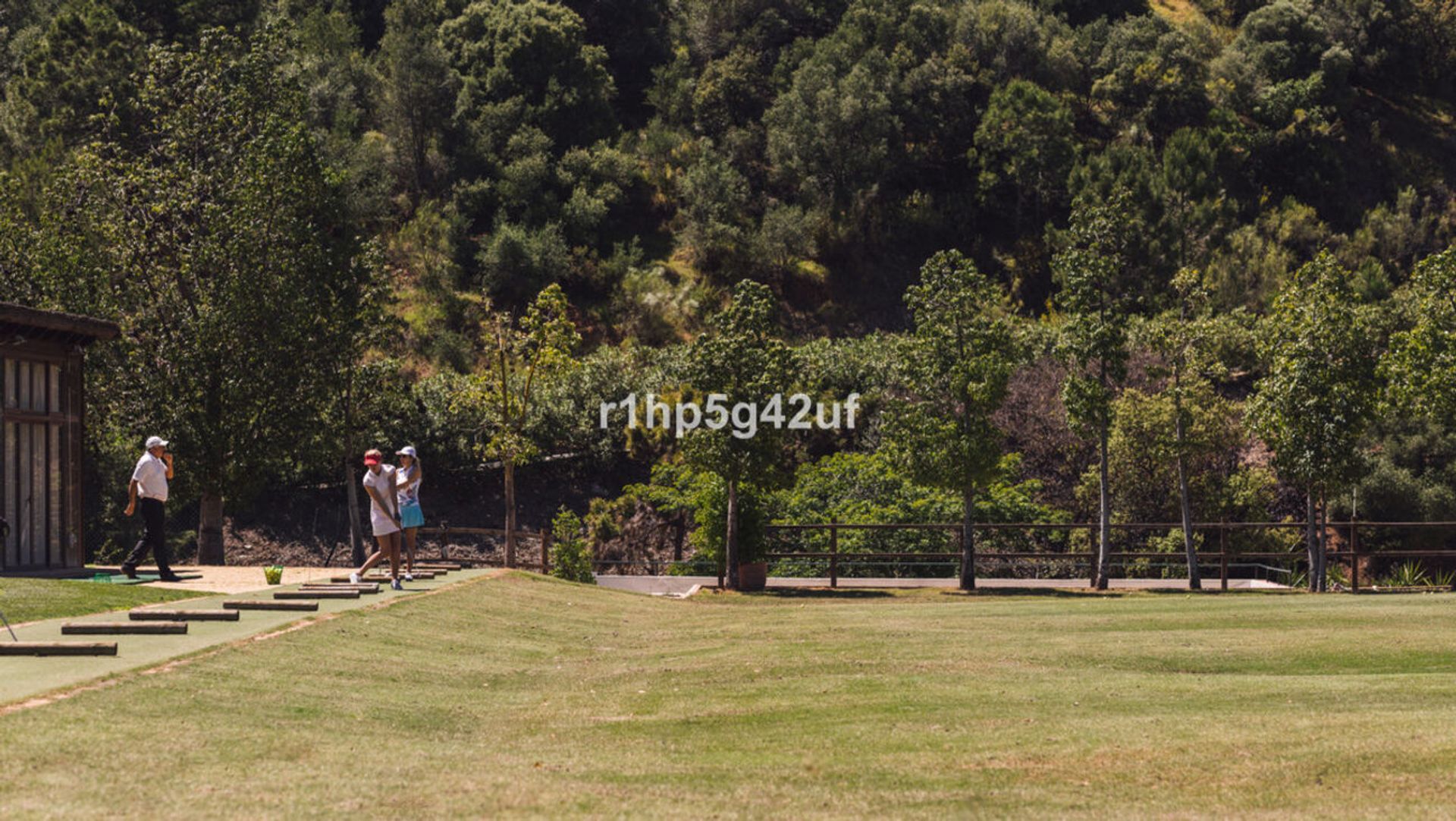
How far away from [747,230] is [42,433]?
39.0m

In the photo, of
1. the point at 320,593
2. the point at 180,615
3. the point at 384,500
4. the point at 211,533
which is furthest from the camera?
the point at 211,533

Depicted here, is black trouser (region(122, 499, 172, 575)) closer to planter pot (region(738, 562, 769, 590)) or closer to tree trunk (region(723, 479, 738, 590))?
tree trunk (region(723, 479, 738, 590))

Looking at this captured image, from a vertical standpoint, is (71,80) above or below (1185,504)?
above

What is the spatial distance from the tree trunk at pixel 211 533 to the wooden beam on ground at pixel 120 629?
21.4m

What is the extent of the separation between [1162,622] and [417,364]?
37525mm

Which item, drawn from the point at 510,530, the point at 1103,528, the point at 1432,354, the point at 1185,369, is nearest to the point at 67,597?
the point at 510,530

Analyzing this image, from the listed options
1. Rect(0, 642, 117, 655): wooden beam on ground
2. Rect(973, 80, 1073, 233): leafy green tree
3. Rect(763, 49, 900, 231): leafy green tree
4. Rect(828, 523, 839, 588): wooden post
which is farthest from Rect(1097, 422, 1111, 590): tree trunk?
Rect(973, 80, 1073, 233): leafy green tree

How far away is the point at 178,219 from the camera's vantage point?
33.3 m

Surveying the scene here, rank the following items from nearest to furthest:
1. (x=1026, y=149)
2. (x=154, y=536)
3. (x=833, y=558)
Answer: (x=154, y=536) < (x=833, y=558) < (x=1026, y=149)

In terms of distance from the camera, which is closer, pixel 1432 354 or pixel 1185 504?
pixel 1432 354

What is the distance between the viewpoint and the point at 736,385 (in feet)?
105

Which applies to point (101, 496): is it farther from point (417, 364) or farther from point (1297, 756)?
point (1297, 756)

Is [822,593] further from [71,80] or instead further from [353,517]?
[71,80]

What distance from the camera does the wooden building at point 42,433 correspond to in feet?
69.6
